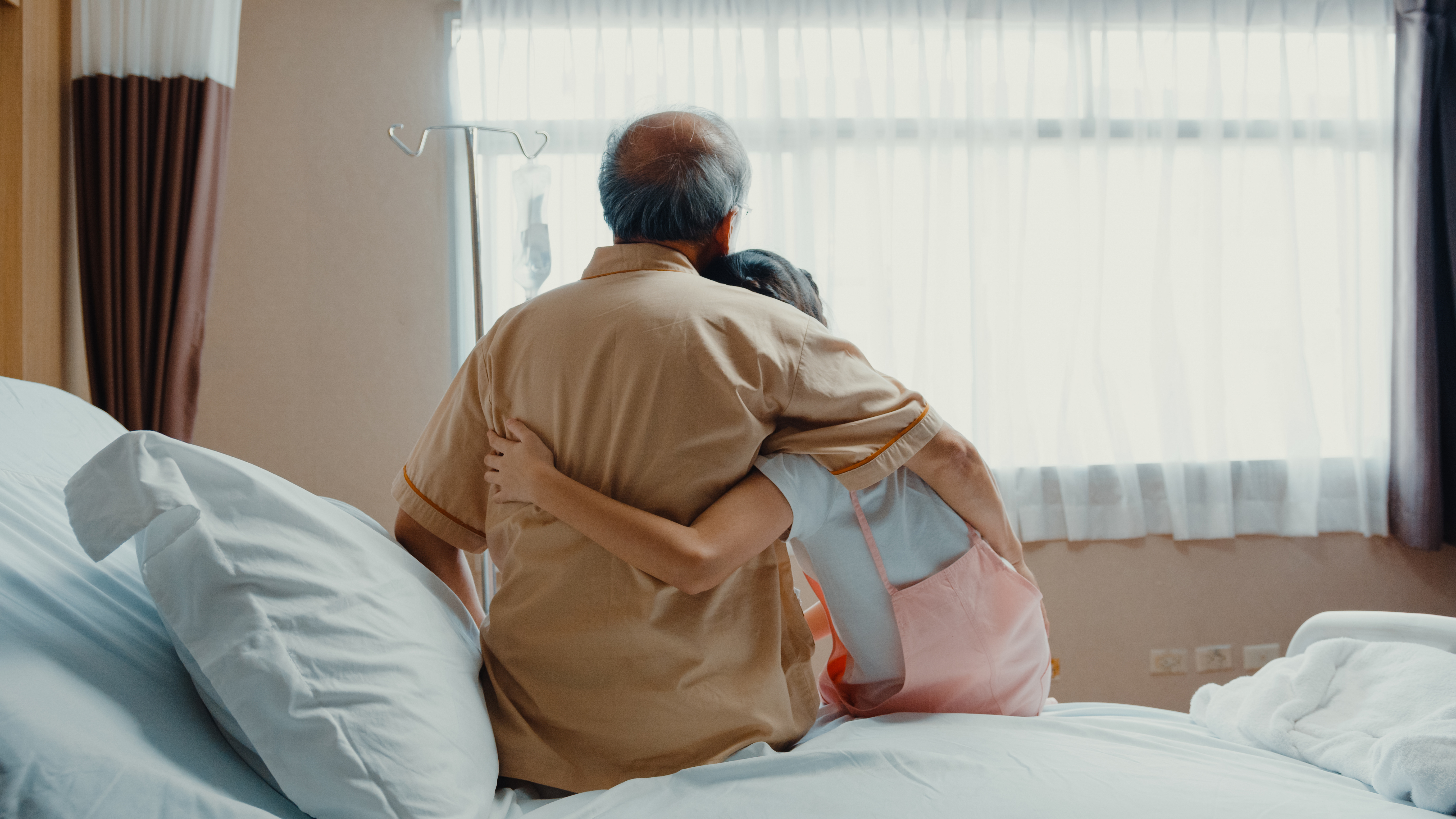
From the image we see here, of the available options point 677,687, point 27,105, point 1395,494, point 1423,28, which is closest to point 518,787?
point 677,687

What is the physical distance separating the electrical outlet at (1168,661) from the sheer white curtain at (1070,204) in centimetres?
41

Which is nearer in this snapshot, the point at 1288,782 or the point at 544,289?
the point at 1288,782

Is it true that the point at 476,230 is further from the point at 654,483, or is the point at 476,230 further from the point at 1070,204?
the point at 1070,204

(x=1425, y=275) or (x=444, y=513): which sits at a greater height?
(x=1425, y=275)

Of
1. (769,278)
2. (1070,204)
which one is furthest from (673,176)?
(1070,204)

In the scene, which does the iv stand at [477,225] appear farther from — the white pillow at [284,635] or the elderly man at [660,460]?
the white pillow at [284,635]

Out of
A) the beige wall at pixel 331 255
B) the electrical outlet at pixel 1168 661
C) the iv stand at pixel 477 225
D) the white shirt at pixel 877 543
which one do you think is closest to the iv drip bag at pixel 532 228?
the iv stand at pixel 477 225

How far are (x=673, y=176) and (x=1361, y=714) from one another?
1147mm

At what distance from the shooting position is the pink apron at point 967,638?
115cm

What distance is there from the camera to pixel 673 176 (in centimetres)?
117

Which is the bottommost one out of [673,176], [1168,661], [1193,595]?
[1168,661]

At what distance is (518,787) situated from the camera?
103cm

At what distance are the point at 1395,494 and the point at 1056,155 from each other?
165 centimetres

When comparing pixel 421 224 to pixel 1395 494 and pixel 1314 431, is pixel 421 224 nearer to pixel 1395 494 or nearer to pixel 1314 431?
pixel 1314 431
